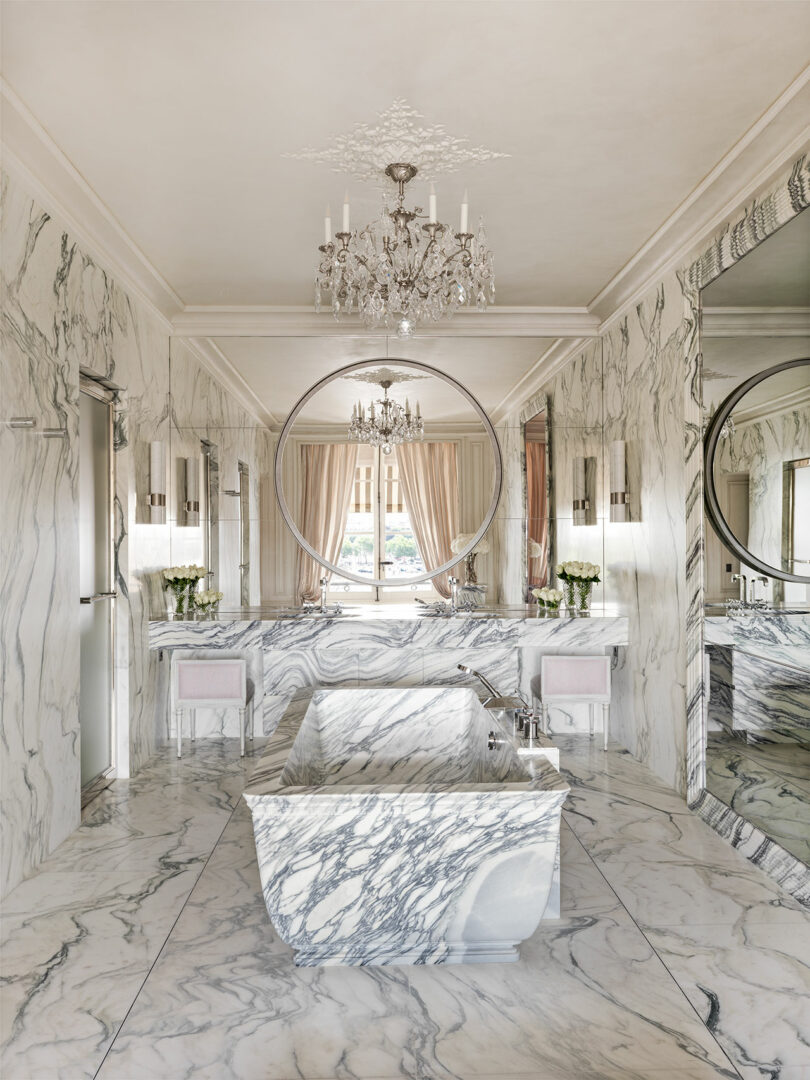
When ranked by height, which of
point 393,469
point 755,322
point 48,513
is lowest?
point 48,513

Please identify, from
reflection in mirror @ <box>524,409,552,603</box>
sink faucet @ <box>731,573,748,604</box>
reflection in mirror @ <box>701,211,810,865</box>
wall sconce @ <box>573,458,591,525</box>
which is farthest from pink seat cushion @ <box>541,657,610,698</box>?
sink faucet @ <box>731,573,748,604</box>

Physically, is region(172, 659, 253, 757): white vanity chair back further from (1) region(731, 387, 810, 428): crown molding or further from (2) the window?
(1) region(731, 387, 810, 428): crown molding

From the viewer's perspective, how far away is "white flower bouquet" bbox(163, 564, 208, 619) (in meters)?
4.61

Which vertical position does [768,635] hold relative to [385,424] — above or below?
below

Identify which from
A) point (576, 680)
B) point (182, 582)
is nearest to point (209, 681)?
point (182, 582)

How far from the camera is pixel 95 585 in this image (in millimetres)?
3959

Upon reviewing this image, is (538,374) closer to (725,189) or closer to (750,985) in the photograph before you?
(725,189)

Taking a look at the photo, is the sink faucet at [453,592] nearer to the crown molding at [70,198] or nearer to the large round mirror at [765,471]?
the large round mirror at [765,471]

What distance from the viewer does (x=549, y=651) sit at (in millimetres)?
4855

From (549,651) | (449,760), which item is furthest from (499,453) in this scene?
(449,760)

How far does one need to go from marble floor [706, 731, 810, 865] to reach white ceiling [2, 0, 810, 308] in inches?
88.6

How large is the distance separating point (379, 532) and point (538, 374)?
144cm

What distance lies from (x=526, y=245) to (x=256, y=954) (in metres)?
3.23

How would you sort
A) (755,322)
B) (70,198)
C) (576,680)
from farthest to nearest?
(576,680) < (70,198) < (755,322)
